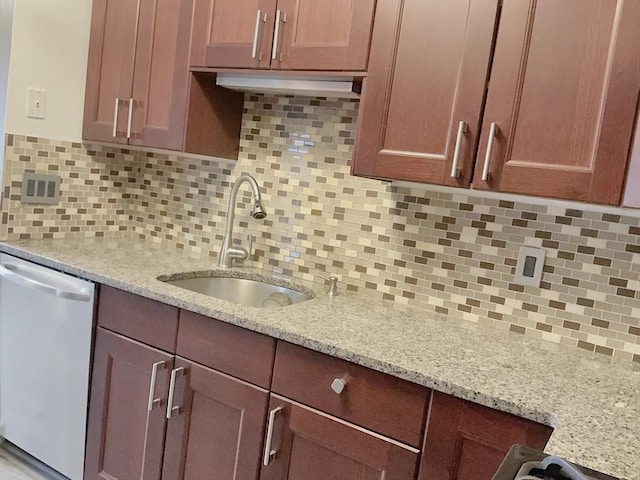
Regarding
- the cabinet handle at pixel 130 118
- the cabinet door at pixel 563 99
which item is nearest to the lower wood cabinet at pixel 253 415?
the cabinet door at pixel 563 99

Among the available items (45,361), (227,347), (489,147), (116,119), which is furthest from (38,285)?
(489,147)

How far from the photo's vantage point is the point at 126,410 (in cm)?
189

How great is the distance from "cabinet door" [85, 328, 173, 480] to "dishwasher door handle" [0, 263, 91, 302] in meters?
0.13

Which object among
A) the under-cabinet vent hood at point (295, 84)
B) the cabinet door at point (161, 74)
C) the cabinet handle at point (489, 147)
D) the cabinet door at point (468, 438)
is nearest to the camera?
the cabinet door at point (468, 438)

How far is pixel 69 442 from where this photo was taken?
2033mm

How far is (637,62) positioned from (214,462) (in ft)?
4.94

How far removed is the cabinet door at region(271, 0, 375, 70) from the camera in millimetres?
1665

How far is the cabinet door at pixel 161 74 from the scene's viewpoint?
6.83 ft

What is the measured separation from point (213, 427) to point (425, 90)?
3.70ft

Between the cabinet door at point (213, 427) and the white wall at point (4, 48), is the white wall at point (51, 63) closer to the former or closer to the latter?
the white wall at point (4, 48)

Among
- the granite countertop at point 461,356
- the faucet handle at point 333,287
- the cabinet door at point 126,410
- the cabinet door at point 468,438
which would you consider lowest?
the cabinet door at point 126,410

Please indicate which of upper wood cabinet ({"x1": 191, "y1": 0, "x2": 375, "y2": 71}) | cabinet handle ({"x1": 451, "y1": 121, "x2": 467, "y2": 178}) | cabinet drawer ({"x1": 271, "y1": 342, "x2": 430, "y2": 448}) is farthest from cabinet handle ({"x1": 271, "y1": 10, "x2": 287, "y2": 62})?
cabinet drawer ({"x1": 271, "y1": 342, "x2": 430, "y2": 448})

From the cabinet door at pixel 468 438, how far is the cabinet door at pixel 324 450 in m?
0.06

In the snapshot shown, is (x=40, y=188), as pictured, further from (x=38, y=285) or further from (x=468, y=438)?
(x=468, y=438)
